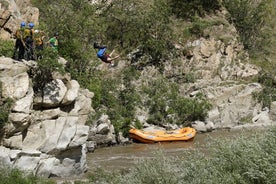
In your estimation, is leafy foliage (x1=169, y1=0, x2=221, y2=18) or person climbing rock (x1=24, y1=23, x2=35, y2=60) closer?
person climbing rock (x1=24, y1=23, x2=35, y2=60)

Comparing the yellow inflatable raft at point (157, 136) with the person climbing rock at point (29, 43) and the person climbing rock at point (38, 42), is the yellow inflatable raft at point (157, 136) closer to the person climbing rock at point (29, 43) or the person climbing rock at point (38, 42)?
the person climbing rock at point (38, 42)

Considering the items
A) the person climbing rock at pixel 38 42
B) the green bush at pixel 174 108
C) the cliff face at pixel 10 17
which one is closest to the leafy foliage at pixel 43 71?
the person climbing rock at pixel 38 42


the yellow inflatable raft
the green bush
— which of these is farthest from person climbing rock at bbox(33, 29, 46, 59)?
the green bush

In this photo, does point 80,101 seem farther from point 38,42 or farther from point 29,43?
point 29,43

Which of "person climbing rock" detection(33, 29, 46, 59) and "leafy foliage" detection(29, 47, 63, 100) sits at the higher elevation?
"person climbing rock" detection(33, 29, 46, 59)

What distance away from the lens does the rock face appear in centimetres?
1612

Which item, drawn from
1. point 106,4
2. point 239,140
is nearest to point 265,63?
point 106,4

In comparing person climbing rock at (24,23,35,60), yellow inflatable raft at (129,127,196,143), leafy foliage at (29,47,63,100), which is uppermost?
person climbing rock at (24,23,35,60)

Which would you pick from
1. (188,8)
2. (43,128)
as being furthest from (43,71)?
(188,8)

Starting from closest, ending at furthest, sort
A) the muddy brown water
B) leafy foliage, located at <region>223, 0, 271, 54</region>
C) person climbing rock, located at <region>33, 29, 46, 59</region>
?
person climbing rock, located at <region>33, 29, 46, 59</region> < the muddy brown water < leafy foliage, located at <region>223, 0, 271, 54</region>

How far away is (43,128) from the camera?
17188mm

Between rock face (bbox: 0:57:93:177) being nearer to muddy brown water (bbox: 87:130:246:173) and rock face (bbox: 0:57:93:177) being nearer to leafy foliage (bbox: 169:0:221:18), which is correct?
muddy brown water (bbox: 87:130:246:173)

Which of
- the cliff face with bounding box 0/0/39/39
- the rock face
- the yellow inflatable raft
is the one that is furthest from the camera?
the yellow inflatable raft

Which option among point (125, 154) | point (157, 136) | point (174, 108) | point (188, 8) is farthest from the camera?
point (188, 8)
